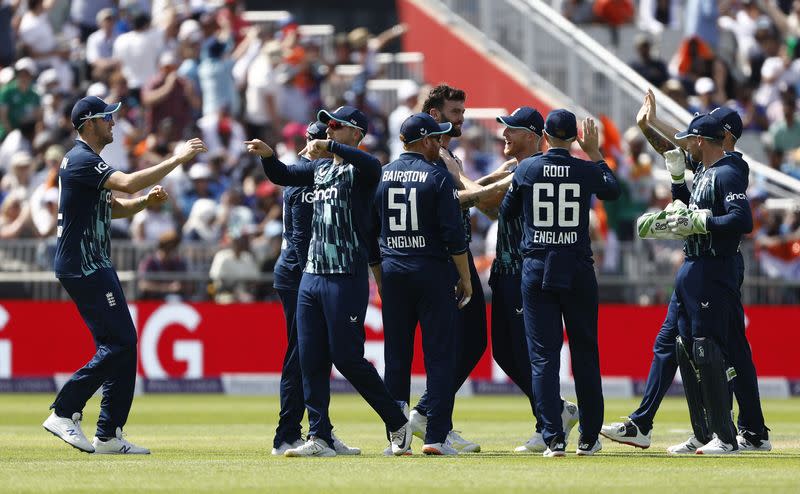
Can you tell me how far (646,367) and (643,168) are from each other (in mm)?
3797

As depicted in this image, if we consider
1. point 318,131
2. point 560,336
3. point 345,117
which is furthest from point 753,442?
point 318,131

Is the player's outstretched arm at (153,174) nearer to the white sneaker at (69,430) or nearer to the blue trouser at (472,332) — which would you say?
the white sneaker at (69,430)

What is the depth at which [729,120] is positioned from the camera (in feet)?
44.1

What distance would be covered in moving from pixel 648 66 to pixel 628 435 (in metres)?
15.5

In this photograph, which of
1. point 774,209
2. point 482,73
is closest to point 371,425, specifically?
point 774,209

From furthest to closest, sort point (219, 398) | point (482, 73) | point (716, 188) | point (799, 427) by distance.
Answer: point (482, 73) < point (219, 398) < point (799, 427) < point (716, 188)

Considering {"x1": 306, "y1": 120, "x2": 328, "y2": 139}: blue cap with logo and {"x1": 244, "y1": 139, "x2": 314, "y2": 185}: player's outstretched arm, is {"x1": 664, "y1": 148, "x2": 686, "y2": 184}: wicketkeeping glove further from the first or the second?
{"x1": 244, "y1": 139, "x2": 314, "y2": 185}: player's outstretched arm

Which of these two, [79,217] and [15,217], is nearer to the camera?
[79,217]

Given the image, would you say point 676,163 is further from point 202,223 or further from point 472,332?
point 202,223

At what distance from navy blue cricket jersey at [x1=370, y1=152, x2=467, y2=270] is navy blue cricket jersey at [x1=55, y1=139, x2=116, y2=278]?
89.0 inches

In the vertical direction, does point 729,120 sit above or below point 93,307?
above

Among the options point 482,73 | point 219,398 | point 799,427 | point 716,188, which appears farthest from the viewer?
point 482,73

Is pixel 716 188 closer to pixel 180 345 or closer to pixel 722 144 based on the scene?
pixel 722 144

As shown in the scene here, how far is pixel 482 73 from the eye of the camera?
28891mm
